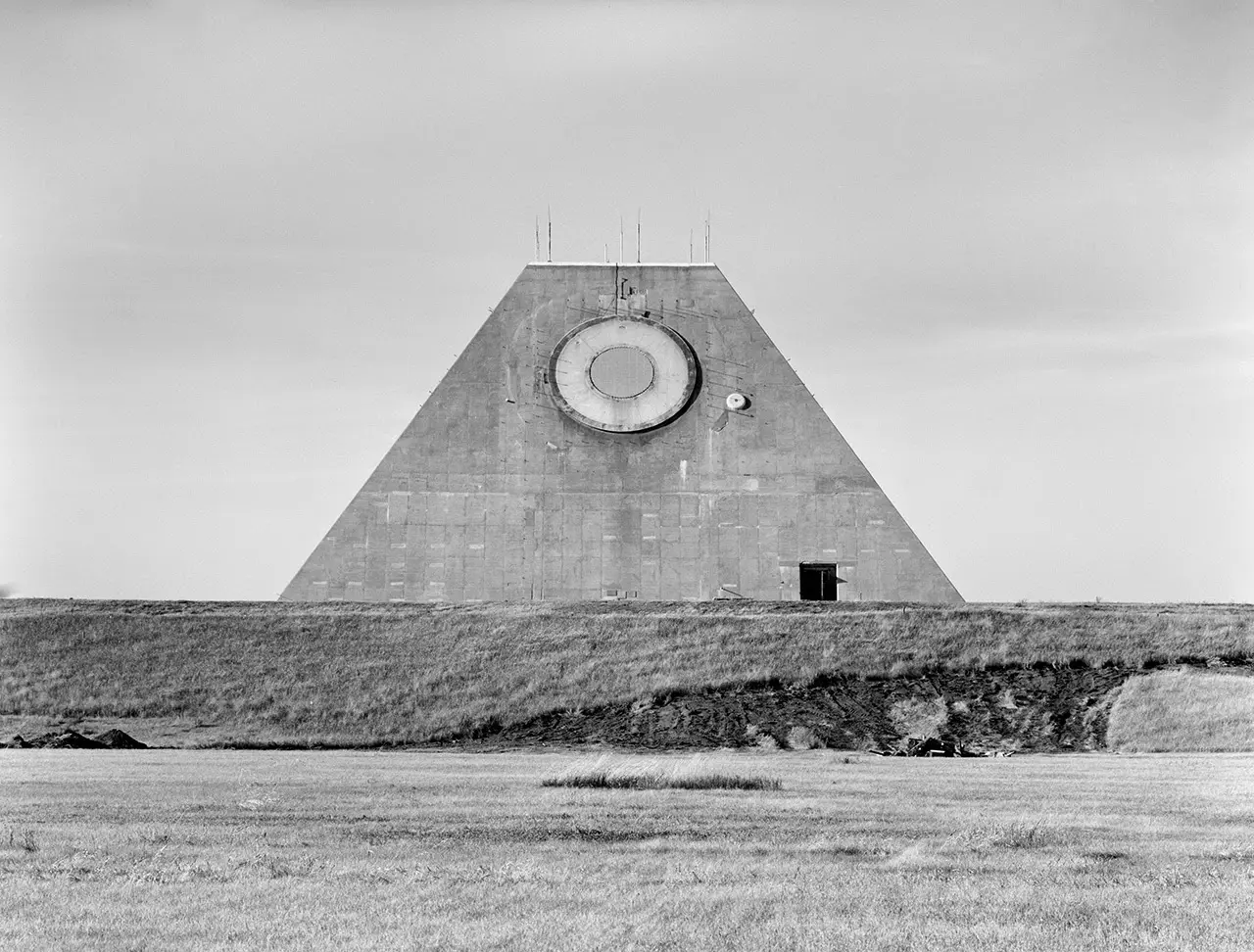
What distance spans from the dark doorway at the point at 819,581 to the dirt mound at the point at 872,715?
27.0 feet

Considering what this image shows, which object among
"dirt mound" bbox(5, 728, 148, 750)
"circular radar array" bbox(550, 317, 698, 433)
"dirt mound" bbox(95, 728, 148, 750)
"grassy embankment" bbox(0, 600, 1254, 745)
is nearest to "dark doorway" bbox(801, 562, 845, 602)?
"grassy embankment" bbox(0, 600, 1254, 745)

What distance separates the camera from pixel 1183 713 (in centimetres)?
3694

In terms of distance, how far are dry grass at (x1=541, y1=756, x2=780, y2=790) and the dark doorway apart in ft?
87.3

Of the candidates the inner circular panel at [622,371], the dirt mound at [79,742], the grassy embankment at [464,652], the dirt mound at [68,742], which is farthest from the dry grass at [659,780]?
the inner circular panel at [622,371]

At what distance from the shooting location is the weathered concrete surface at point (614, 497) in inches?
1944

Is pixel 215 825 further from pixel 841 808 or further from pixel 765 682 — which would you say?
pixel 765 682

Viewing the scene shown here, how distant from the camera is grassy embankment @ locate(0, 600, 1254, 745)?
3959 cm

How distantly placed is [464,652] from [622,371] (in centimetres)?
1227

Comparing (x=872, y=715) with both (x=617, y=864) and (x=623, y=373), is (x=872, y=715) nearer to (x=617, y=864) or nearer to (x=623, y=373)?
(x=623, y=373)

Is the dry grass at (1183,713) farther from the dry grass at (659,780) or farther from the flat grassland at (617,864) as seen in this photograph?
the dry grass at (659,780)

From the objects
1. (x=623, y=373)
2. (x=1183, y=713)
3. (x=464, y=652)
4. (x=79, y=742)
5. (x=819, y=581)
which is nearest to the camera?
(x=79, y=742)

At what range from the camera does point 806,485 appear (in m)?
50.1

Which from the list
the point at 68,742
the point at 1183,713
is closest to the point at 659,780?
the point at 68,742

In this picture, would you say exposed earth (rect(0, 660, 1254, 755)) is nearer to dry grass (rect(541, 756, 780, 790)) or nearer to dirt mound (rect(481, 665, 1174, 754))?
dirt mound (rect(481, 665, 1174, 754))
